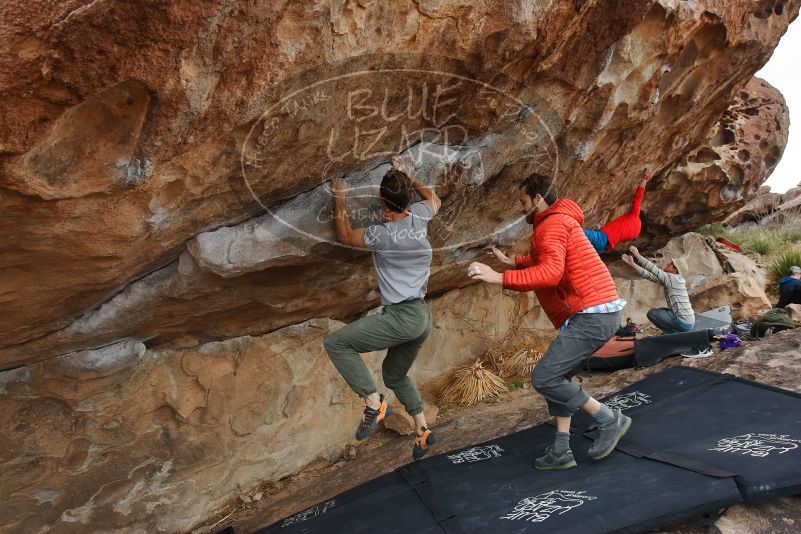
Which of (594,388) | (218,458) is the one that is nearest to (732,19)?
(594,388)

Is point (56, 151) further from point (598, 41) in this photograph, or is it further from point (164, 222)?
point (598, 41)

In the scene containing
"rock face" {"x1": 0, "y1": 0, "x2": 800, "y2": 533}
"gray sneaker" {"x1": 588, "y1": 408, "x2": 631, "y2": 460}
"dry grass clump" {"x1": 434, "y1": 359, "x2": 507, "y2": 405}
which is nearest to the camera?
"rock face" {"x1": 0, "y1": 0, "x2": 800, "y2": 533}

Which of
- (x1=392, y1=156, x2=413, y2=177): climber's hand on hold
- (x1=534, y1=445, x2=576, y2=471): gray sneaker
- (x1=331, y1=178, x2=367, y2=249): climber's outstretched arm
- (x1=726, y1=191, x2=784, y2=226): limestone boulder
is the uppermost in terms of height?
(x1=392, y1=156, x2=413, y2=177): climber's hand on hold

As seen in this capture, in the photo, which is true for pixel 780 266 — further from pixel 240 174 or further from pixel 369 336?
pixel 240 174

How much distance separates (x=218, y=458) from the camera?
449cm

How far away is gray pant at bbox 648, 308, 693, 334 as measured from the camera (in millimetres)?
5993

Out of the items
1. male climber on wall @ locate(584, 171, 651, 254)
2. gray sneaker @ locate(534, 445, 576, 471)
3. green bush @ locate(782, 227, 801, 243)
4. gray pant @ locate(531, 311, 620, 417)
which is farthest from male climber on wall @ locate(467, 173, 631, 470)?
green bush @ locate(782, 227, 801, 243)

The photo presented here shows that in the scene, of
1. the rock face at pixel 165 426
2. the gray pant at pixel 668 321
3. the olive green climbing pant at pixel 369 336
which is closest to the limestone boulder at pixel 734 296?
the gray pant at pixel 668 321

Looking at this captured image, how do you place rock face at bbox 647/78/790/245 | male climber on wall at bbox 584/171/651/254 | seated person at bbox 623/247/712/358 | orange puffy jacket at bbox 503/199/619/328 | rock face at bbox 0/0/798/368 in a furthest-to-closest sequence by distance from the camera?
rock face at bbox 647/78/790/245 < seated person at bbox 623/247/712/358 < male climber on wall at bbox 584/171/651/254 < orange puffy jacket at bbox 503/199/619/328 < rock face at bbox 0/0/798/368

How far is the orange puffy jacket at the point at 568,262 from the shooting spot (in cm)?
326

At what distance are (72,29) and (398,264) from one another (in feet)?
6.41

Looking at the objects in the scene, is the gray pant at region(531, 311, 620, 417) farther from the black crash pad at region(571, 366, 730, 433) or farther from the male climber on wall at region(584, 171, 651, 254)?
the male climber on wall at region(584, 171, 651, 254)

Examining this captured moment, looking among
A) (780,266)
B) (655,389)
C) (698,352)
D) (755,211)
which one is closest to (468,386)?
(655,389)

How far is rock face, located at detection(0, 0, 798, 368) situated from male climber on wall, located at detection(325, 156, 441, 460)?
0.25m
